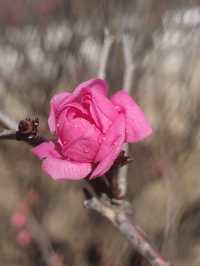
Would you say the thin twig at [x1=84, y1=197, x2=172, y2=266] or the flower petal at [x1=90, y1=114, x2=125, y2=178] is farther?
the thin twig at [x1=84, y1=197, x2=172, y2=266]

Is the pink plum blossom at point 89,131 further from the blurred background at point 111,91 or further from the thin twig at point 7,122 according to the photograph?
the blurred background at point 111,91

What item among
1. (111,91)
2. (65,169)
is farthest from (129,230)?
(111,91)

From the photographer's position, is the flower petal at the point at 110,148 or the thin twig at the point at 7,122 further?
the thin twig at the point at 7,122

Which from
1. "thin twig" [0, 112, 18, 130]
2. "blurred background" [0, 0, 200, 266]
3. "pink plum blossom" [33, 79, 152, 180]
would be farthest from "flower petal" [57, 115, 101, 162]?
"blurred background" [0, 0, 200, 266]

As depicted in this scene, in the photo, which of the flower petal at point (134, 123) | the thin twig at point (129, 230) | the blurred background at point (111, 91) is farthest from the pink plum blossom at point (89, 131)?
the blurred background at point (111, 91)

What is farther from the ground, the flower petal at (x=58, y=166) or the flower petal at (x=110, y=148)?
the flower petal at (x=110, y=148)

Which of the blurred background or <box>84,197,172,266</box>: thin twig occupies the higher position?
<box>84,197,172,266</box>: thin twig

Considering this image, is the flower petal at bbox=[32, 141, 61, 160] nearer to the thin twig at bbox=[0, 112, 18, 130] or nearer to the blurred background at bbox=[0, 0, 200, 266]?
the thin twig at bbox=[0, 112, 18, 130]
